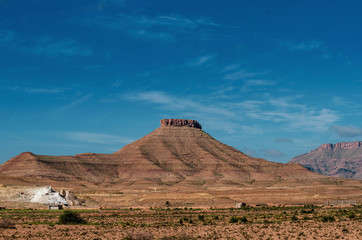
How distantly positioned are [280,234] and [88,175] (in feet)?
501

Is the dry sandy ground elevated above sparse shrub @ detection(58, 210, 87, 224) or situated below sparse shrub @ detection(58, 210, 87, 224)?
below

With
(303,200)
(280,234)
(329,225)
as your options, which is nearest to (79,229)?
(280,234)

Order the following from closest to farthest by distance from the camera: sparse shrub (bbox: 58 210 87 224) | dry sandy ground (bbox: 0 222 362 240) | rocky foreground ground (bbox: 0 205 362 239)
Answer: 1. dry sandy ground (bbox: 0 222 362 240)
2. rocky foreground ground (bbox: 0 205 362 239)
3. sparse shrub (bbox: 58 210 87 224)

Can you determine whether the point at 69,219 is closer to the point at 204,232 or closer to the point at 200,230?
Result: the point at 200,230

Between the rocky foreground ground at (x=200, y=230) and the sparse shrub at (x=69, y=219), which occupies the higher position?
the sparse shrub at (x=69, y=219)

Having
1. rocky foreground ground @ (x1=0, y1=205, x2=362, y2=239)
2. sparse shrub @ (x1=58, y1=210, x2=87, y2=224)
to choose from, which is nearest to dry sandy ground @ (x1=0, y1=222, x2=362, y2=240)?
rocky foreground ground @ (x1=0, y1=205, x2=362, y2=239)

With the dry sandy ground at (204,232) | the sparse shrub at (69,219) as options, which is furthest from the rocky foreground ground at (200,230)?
the sparse shrub at (69,219)

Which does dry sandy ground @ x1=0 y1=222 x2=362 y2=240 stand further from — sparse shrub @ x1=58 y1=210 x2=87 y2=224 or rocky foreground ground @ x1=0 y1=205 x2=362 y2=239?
sparse shrub @ x1=58 y1=210 x2=87 y2=224

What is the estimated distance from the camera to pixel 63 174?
577ft

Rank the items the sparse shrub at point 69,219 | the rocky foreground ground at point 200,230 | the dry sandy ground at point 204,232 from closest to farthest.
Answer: the dry sandy ground at point 204,232 → the rocky foreground ground at point 200,230 → the sparse shrub at point 69,219

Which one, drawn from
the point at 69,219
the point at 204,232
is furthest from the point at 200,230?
the point at 69,219

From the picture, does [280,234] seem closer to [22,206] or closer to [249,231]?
[249,231]

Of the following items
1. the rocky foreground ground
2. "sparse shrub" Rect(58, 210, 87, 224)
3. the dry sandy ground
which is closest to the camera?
the dry sandy ground

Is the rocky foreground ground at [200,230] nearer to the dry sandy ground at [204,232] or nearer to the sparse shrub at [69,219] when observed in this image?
the dry sandy ground at [204,232]
